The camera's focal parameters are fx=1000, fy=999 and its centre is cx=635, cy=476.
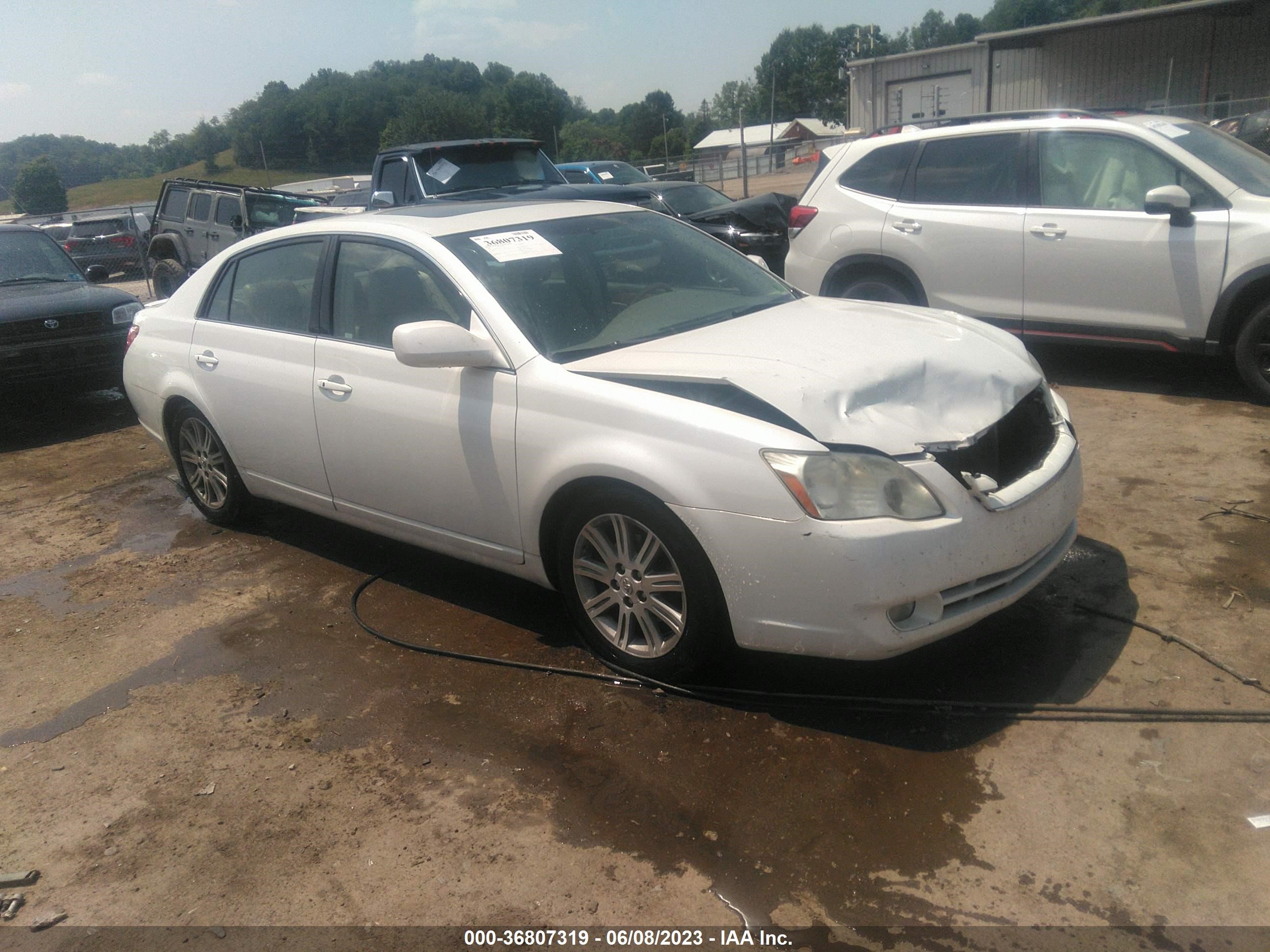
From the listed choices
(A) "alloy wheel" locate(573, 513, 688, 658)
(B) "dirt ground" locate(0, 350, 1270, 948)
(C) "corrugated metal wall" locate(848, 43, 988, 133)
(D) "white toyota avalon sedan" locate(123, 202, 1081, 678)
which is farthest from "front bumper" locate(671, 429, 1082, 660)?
(C) "corrugated metal wall" locate(848, 43, 988, 133)

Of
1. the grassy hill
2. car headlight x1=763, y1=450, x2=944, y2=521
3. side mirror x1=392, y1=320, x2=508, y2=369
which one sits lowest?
car headlight x1=763, y1=450, x2=944, y2=521

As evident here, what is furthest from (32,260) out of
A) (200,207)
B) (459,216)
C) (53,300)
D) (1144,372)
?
(1144,372)

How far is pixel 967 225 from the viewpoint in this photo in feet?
22.8

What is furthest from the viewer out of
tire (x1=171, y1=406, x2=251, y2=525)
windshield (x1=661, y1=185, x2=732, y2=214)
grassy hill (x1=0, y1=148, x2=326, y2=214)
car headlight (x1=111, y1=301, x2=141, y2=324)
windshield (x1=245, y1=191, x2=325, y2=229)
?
grassy hill (x1=0, y1=148, x2=326, y2=214)

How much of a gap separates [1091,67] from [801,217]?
97.6 feet

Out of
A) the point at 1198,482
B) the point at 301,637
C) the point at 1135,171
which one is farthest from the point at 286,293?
the point at 1135,171

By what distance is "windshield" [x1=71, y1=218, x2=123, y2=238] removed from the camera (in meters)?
23.4

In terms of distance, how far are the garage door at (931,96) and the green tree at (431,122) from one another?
88.9 feet

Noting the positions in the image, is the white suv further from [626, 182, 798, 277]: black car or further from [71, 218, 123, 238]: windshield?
[71, 218, 123, 238]: windshield

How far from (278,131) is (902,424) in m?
60.9

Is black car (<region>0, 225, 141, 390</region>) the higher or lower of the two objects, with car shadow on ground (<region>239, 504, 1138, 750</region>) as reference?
higher

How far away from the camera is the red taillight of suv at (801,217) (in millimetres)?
7730

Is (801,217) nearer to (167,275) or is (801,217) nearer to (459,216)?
(459,216)

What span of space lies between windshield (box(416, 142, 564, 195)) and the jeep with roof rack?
13.7 ft
